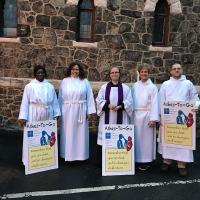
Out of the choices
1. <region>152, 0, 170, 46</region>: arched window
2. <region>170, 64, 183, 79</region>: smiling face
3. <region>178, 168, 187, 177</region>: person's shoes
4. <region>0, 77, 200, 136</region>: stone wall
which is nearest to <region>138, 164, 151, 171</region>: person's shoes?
<region>178, 168, 187, 177</region>: person's shoes

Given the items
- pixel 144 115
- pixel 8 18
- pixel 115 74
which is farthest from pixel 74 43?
pixel 144 115

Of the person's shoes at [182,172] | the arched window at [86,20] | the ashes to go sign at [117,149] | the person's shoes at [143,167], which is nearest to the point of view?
the ashes to go sign at [117,149]

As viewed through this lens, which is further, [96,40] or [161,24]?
[161,24]

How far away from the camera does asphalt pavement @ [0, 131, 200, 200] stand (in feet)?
19.1

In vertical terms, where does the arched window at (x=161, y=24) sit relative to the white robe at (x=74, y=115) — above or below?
above

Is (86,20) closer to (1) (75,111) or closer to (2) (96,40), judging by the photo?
(2) (96,40)

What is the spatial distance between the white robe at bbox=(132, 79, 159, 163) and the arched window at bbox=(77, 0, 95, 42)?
4.17 m

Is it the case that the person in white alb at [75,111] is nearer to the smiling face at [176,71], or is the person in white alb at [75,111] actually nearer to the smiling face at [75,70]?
the smiling face at [75,70]

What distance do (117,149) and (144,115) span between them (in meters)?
0.87

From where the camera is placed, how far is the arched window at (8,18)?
10617 mm

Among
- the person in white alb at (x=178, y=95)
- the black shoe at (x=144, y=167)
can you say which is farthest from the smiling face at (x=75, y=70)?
the black shoe at (x=144, y=167)

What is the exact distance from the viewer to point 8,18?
10695 millimetres

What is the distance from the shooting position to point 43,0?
33.6 ft

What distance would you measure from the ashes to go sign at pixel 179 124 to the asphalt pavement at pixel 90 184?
25.5 inches
